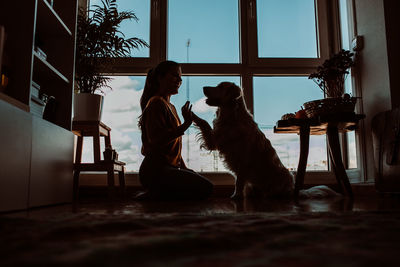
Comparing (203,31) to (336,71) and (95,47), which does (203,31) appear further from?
(336,71)

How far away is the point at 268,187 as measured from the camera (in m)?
2.43

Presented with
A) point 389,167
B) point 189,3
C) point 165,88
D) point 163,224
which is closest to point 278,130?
point 389,167

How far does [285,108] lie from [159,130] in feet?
6.07

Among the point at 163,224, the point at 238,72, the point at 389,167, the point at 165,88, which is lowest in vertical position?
the point at 163,224

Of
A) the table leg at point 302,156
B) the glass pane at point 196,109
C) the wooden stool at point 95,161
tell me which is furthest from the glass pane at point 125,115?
the table leg at point 302,156

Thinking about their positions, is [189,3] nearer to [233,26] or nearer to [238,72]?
[233,26]

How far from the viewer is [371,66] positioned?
118 inches

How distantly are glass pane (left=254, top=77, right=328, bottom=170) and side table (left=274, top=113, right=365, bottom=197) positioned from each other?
0.74 meters

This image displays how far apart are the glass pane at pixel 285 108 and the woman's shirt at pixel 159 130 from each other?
4.64ft

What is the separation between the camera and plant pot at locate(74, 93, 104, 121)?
9.13 feet

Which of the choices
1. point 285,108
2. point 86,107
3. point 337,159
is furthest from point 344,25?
point 86,107

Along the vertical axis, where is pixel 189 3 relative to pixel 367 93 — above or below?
above

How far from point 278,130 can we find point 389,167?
2.84 ft

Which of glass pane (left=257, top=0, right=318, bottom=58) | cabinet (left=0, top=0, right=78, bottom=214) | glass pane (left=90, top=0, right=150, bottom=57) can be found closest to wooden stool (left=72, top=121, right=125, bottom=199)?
cabinet (left=0, top=0, right=78, bottom=214)
